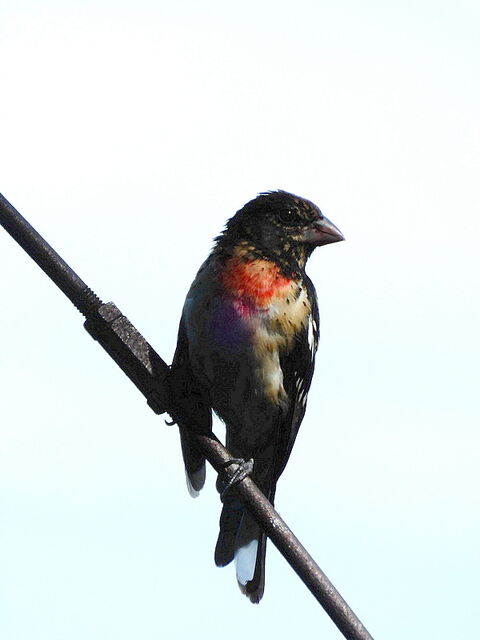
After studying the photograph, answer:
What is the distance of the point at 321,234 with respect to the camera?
19.2ft

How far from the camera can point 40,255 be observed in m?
3.43

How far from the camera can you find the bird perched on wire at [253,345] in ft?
17.4

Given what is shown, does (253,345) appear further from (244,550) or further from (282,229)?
(244,550)

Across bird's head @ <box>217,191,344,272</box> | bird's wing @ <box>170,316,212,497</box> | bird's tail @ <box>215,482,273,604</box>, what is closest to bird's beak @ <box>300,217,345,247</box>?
bird's head @ <box>217,191,344,272</box>

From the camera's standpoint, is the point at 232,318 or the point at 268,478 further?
the point at 268,478

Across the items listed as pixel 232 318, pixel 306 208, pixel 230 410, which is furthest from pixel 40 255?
pixel 306 208

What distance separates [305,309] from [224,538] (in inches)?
52.5

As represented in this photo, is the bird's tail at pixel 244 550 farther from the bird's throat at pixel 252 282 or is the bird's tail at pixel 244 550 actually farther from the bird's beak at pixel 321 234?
the bird's beak at pixel 321 234

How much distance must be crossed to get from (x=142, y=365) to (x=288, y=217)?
7.68 feet

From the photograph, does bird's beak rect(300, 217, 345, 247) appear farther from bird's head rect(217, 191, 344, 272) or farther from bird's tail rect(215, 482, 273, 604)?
bird's tail rect(215, 482, 273, 604)

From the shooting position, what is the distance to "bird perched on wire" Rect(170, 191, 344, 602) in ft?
17.4

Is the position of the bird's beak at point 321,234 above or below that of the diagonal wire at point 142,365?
above

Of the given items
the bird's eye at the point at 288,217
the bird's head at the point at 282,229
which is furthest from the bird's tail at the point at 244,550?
the bird's eye at the point at 288,217

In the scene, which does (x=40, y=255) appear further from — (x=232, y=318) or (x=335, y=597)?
(x=232, y=318)
